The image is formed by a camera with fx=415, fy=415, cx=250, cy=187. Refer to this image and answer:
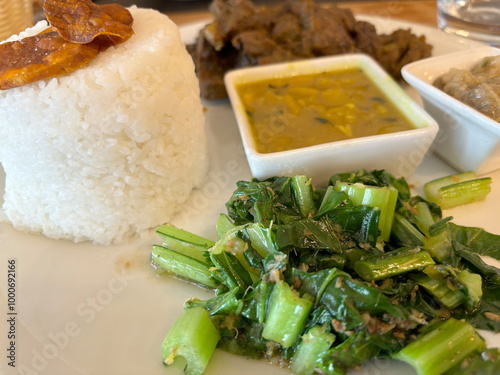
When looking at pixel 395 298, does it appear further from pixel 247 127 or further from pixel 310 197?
pixel 247 127

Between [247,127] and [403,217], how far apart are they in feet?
3.63

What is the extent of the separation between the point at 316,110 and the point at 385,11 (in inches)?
116

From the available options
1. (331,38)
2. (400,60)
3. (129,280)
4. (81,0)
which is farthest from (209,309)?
(400,60)

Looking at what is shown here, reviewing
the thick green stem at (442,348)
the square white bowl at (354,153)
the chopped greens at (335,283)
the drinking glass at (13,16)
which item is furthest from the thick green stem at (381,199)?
the drinking glass at (13,16)


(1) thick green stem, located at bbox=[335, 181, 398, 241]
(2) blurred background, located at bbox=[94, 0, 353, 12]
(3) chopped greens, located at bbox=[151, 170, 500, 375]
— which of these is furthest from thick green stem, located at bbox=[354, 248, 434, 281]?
(2) blurred background, located at bbox=[94, 0, 353, 12]

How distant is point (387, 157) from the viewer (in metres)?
2.64

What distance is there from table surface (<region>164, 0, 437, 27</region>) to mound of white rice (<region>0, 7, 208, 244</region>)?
101 inches

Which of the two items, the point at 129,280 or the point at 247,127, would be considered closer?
the point at 129,280

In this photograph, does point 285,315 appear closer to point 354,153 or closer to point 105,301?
point 105,301

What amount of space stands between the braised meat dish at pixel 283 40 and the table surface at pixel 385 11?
1.64m

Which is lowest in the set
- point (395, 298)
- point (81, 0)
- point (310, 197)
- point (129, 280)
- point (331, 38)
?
point (129, 280)

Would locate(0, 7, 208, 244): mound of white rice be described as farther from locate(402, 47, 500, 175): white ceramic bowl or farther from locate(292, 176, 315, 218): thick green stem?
locate(402, 47, 500, 175): white ceramic bowl

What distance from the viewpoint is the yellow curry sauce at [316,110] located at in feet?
9.01

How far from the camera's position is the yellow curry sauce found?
9.01 ft
